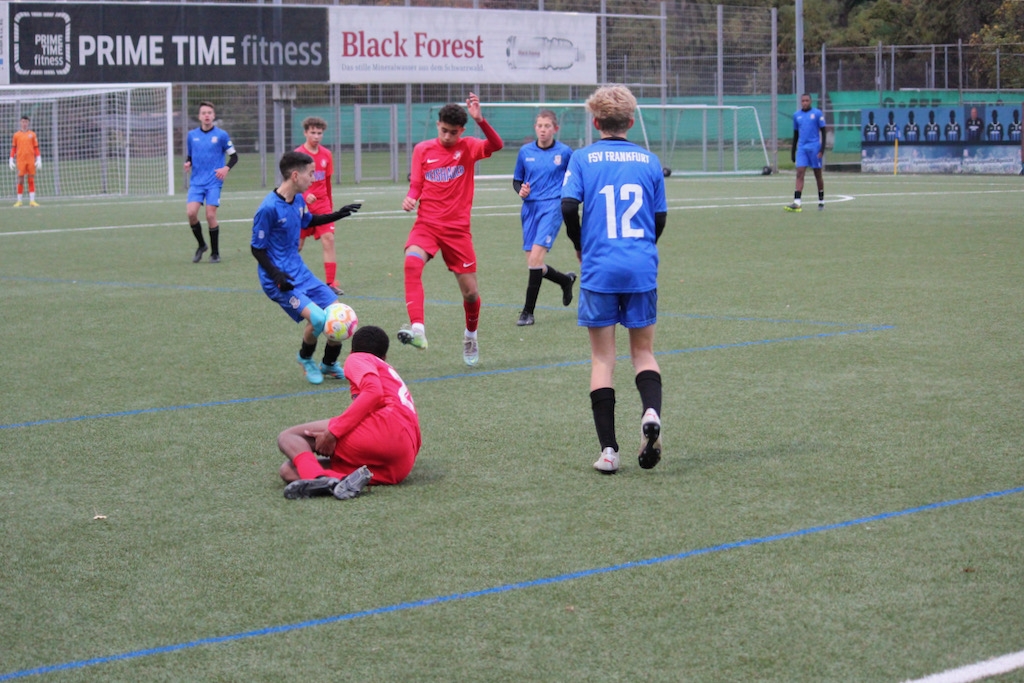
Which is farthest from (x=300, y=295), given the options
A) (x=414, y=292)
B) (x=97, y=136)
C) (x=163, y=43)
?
(x=163, y=43)

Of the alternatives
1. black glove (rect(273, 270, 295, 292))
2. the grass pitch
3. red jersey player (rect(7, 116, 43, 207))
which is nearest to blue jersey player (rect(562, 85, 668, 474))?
the grass pitch

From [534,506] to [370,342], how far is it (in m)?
1.18

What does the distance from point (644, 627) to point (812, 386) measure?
14.8 feet

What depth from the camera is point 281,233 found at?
914cm

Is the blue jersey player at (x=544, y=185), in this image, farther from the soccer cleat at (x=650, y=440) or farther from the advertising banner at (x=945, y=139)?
the advertising banner at (x=945, y=139)

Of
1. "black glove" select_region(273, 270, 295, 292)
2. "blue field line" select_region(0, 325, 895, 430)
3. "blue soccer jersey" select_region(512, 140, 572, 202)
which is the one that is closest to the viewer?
"blue field line" select_region(0, 325, 895, 430)

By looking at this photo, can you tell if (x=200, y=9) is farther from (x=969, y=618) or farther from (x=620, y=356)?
(x=969, y=618)

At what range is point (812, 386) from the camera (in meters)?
8.57

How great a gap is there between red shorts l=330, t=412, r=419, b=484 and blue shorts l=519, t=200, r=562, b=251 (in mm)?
6182

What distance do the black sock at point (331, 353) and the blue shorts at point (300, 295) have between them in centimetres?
30

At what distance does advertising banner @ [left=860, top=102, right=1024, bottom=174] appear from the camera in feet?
119

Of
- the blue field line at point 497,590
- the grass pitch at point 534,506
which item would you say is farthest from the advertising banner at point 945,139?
the blue field line at point 497,590

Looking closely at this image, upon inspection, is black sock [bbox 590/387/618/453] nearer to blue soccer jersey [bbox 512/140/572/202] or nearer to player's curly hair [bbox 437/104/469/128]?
player's curly hair [bbox 437/104/469/128]

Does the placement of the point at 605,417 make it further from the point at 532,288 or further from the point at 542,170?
the point at 542,170
